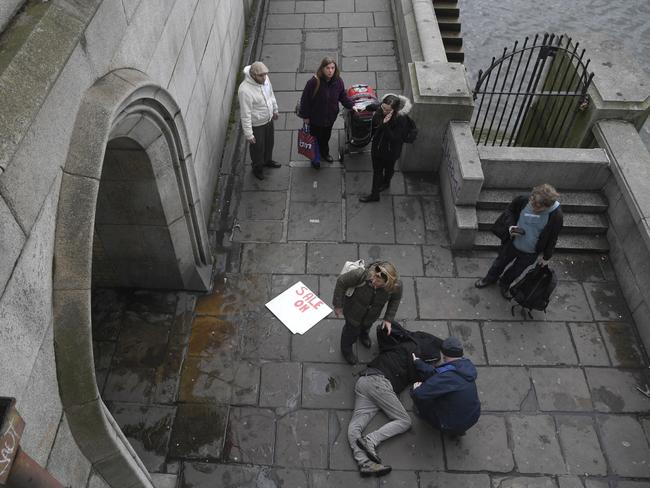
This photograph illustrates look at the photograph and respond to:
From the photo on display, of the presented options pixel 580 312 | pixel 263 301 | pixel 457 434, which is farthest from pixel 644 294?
pixel 263 301

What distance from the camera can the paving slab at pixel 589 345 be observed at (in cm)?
546

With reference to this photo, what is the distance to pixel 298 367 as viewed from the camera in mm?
5383

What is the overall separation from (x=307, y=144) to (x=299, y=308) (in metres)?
2.42

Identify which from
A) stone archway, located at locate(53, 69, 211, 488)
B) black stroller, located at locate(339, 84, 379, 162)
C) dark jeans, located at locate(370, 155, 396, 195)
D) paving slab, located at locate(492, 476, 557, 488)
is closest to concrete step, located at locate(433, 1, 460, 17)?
black stroller, located at locate(339, 84, 379, 162)

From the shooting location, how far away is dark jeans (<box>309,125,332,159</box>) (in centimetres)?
695

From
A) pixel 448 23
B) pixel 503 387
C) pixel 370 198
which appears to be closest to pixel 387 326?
pixel 503 387

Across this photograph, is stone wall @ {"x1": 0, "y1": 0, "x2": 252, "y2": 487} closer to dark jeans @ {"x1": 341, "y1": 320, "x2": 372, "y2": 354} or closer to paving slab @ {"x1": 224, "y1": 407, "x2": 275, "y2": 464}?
paving slab @ {"x1": 224, "y1": 407, "x2": 275, "y2": 464}

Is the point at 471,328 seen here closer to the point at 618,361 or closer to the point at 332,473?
the point at 618,361

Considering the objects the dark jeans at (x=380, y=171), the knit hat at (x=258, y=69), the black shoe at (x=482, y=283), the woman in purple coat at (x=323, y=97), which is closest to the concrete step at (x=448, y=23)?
the woman in purple coat at (x=323, y=97)

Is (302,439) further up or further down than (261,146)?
further down

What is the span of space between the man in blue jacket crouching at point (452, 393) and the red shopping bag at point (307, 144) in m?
3.59

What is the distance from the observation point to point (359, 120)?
7.02 m

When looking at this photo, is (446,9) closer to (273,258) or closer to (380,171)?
(380,171)

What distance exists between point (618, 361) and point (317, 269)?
3497 mm
